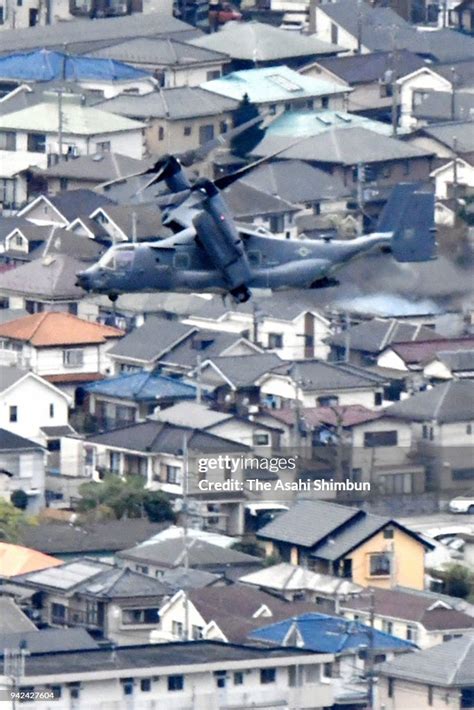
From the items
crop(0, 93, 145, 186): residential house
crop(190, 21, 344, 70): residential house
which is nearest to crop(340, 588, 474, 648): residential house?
crop(0, 93, 145, 186): residential house

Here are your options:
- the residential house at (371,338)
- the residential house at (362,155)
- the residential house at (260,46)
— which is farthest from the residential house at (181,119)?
the residential house at (371,338)

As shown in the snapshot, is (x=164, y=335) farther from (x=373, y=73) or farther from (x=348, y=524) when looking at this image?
(x=373, y=73)

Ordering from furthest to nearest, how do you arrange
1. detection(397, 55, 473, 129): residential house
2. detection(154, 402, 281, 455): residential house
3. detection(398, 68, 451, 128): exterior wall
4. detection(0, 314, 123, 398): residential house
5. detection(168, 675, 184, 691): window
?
1. detection(398, 68, 451, 128): exterior wall
2. detection(397, 55, 473, 129): residential house
3. detection(0, 314, 123, 398): residential house
4. detection(154, 402, 281, 455): residential house
5. detection(168, 675, 184, 691): window

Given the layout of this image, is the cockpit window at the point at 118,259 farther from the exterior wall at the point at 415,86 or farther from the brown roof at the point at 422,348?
the exterior wall at the point at 415,86

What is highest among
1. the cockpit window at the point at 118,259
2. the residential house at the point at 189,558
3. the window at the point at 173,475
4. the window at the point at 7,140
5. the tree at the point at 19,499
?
the cockpit window at the point at 118,259

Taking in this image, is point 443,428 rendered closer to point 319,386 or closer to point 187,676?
point 319,386

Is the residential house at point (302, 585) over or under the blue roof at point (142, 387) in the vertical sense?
over

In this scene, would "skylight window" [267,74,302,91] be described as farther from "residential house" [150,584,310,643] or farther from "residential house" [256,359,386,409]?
"residential house" [150,584,310,643]
